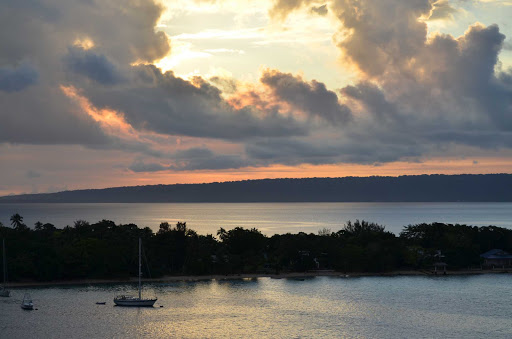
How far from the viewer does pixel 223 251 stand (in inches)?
4063

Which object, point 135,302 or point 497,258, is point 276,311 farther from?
point 497,258

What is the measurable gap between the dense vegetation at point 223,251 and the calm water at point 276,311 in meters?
5.53

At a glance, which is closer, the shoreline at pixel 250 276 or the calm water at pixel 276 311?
the calm water at pixel 276 311

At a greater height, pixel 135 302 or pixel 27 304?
pixel 27 304

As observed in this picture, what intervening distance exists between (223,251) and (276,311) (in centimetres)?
3351

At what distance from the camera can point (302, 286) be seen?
9044cm

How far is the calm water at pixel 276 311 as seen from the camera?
197 ft

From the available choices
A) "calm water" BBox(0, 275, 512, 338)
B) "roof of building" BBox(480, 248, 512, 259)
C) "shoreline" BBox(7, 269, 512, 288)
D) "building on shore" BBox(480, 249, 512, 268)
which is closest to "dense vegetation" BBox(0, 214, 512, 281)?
"shoreline" BBox(7, 269, 512, 288)

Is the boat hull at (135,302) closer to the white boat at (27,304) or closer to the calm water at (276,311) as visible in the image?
the calm water at (276,311)

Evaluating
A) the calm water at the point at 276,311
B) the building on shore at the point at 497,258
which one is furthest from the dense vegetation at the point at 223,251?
the calm water at the point at 276,311

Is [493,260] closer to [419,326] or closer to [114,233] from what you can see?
[419,326]

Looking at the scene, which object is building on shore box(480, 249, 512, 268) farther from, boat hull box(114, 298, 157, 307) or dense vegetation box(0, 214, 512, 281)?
boat hull box(114, 298, 157, 307)

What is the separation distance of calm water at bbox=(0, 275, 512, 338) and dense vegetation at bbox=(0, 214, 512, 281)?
553 centimetres

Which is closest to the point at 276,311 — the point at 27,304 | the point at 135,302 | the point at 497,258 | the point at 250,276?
the point at 135,302
